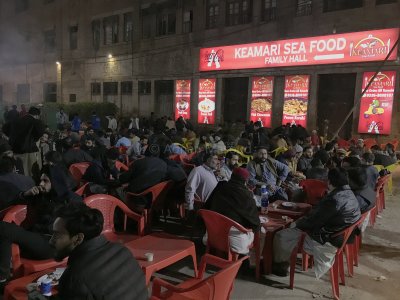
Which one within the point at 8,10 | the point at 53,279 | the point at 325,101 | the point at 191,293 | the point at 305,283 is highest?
the point at 8,10

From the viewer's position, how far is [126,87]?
76.0 feet

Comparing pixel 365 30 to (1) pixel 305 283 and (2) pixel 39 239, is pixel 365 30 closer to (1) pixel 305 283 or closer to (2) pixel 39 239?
(1) pixel 305 283

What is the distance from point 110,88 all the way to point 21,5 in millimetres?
15091

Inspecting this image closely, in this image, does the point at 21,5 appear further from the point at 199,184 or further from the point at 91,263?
the point at 91,263

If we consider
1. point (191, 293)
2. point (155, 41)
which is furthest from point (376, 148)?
point (155, 41)

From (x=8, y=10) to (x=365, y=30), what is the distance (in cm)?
3188

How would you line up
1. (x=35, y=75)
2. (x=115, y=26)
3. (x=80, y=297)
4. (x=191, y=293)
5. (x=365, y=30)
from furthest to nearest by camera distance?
(x=35, y=75) < (x=115, y=26) < (x=365, y=30) < (x=191, y=293) < (x=80, y=297)

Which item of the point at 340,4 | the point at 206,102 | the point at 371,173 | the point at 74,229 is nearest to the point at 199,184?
the point at 371,173

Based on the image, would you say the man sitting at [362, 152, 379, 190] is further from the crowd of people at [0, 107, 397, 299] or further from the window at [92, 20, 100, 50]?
the window at [92, 20, 100, 50]

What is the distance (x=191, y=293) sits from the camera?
3047mm

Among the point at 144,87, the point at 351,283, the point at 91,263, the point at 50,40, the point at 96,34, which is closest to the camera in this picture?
the point at 91,263

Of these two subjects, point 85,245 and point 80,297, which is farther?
point 85,245

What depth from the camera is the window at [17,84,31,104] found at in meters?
31.1

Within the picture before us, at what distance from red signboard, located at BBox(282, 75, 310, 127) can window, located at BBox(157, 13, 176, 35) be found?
8076 mm
